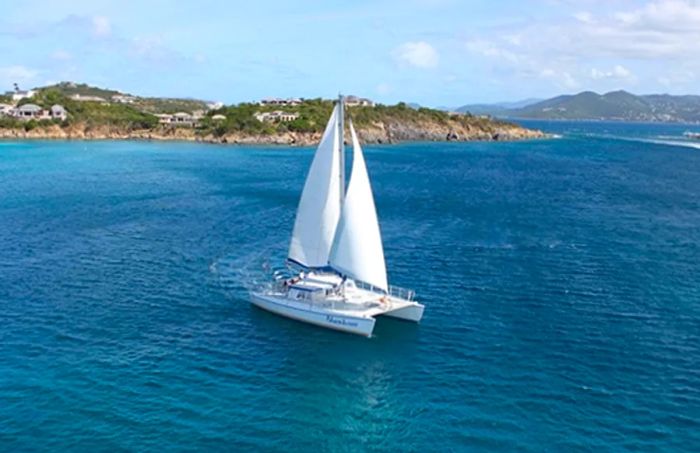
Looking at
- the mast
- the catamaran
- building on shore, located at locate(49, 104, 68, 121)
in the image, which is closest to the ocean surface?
the catamaran

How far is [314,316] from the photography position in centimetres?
4406

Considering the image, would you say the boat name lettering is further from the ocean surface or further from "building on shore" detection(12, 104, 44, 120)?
"building on shore" detection(12, 104, 44, 120)

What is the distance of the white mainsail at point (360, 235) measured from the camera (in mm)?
44562

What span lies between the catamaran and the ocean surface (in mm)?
1430

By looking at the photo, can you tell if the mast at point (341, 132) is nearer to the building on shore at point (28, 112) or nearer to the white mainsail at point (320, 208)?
the white mainsail at point (320, 208)

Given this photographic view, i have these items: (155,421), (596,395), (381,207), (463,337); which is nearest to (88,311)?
(155,421)

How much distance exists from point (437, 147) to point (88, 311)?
163 m

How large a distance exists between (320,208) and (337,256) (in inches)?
159

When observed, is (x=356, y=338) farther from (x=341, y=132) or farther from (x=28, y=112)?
(x=28, y=112)

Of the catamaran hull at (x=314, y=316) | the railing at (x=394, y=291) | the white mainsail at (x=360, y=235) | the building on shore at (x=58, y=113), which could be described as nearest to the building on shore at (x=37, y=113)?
the building on shore at (x=58, y=113)

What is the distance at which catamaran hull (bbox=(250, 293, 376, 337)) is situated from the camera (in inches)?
1672

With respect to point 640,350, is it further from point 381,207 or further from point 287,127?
point 287,127

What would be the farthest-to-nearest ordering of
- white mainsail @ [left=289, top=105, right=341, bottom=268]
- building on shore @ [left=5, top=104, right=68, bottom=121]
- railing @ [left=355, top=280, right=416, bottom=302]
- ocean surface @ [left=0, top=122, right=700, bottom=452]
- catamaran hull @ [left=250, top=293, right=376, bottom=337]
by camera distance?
building on shore @ [left=5, top=104, right=68, bottom=121] < railing @ [left=355, top=280, right=416, bottom=302] < white mainsail @ [left=289, top=105, right=341, bottom=268] < catamaran hull @ [left=250, top=293, right=376, bottom=337] < ocean surface @ [left=0, top=122, right=700, bottom=452]

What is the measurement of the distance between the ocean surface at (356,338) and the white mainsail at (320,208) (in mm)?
5944
